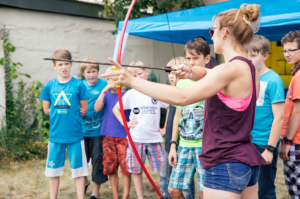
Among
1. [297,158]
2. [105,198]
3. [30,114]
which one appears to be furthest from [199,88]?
[30,114]

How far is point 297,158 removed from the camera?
7.38 feet

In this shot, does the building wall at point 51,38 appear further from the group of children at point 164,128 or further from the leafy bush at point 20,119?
the group of children at point 164,128

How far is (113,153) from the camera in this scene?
129 inches

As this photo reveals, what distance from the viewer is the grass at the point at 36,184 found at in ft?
11.5

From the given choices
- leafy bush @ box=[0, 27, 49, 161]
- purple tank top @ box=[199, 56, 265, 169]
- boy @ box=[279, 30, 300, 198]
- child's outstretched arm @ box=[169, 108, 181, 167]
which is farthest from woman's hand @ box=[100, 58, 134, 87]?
leafy bush @ box=[0, 27, 49, 161]

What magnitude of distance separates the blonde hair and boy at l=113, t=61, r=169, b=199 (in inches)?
66.7

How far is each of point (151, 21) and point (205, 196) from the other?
11.0ft

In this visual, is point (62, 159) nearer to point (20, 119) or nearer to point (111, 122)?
point (111, 122)

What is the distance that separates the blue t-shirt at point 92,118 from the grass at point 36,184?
0.80 metres

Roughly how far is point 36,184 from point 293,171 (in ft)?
10.7

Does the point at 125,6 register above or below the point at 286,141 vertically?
above

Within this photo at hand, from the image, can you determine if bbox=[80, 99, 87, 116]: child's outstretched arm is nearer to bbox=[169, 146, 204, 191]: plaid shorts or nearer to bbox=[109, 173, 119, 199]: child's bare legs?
bbox=[109, 173, 119, 199]: child's bare legs

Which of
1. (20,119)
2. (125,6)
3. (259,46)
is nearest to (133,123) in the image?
(259,46)

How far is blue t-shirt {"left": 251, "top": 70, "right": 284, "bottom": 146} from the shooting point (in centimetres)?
226
